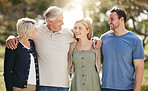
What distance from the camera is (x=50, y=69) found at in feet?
11.7

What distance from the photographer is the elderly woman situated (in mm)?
3184

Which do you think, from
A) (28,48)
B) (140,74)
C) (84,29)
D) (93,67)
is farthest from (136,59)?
(28,48)

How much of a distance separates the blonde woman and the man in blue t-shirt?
5.2 inches

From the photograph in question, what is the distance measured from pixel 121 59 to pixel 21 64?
4.11ft

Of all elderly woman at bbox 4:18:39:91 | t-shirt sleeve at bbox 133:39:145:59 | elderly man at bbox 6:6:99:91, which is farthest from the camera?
elderly man at bbox 6:6:99:91

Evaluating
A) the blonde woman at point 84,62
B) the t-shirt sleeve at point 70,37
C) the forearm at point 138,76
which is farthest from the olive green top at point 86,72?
the forearm at point 138,76

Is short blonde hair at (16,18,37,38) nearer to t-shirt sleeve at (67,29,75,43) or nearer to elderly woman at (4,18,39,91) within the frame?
elderly woman at (4,18,39,91)

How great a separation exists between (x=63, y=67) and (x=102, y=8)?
371 inches

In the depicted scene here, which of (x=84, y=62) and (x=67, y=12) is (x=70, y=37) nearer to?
(x=84, y=62)

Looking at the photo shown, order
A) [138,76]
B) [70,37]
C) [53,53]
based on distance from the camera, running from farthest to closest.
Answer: [70,37], [53,53], [138,76]

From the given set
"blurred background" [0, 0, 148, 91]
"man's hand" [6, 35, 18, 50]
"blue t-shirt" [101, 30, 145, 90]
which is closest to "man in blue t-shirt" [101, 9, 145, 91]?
"blue t-shirt" [101, 30, 145, 90]

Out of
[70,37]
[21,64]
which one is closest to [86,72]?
[70,37]

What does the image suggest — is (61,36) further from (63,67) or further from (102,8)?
(102,8)

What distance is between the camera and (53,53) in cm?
356
